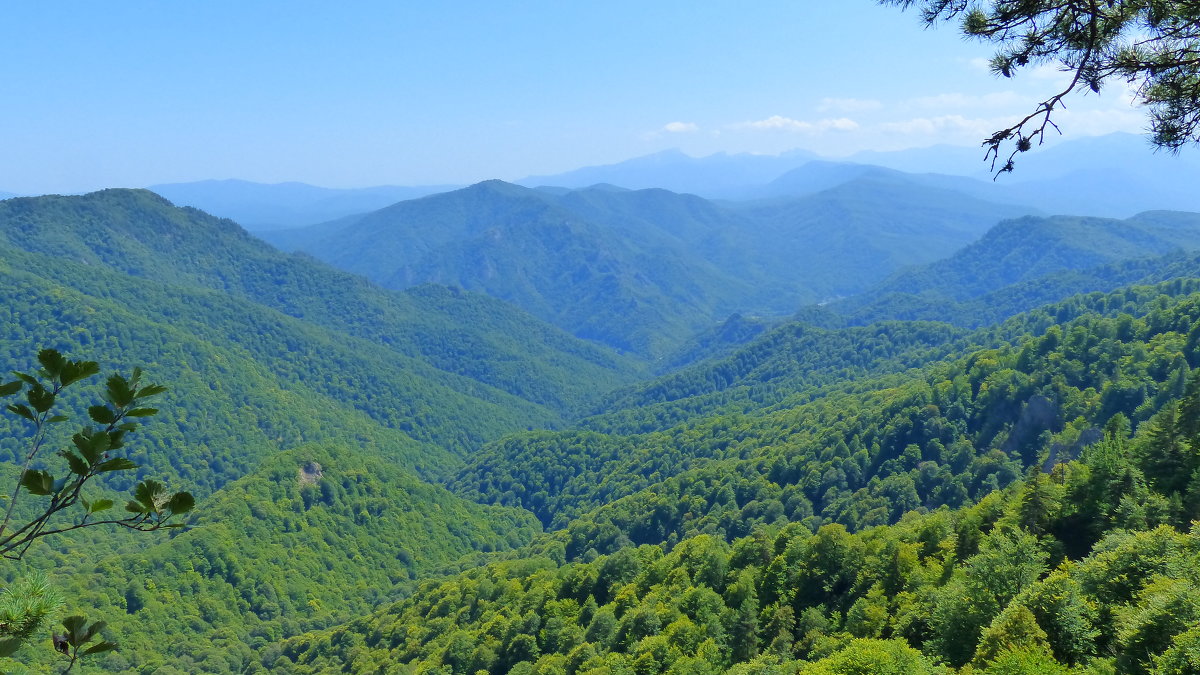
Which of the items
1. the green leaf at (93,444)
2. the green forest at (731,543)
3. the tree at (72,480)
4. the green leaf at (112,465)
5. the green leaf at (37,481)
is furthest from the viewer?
the green forest at (731,543)

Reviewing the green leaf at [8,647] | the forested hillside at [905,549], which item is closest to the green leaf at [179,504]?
the green leaf at [8,647]

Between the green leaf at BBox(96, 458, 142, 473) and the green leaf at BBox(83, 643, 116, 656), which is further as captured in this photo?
the green leaf at BBox(96, 458, 142, 473)

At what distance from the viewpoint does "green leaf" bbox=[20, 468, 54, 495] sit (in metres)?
5.97

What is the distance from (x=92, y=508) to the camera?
6617mm

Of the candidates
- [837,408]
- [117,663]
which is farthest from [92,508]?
[837,408]

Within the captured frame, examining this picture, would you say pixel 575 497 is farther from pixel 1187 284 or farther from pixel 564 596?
pixel 1187 284

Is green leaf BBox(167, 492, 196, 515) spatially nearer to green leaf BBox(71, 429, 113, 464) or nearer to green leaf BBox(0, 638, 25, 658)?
green leaf BBox(71, 429, 113, 464)

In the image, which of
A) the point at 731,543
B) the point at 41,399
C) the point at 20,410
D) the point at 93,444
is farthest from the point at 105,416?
the point at 731,543

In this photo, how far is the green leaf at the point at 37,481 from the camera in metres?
5.97

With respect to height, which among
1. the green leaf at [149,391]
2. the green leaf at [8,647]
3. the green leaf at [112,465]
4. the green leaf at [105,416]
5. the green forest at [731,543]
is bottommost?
the green forest at [731,543]

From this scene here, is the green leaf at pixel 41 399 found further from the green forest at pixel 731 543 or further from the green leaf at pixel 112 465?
the green leaf at pixel 112 465

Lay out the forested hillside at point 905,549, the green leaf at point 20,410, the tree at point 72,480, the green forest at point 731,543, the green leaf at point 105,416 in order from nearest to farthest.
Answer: the green leaf at point 20,410 < the tree at point 72,480 < the green leaf at point 105,416 < the green forest at point 731,543 < the forested hillside at point 905,549

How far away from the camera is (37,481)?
601 centimetres

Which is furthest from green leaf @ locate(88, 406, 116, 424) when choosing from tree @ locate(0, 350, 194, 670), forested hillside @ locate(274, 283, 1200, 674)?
forested hillside @ locate(274, 283, 1200, 674)
